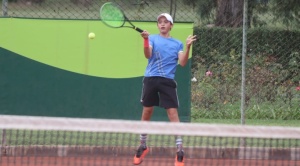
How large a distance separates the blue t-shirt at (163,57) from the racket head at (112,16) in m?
0.58

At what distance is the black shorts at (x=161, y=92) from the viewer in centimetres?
748

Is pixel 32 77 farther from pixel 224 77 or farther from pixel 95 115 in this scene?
pixel 224 77

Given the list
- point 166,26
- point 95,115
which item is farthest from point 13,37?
point 166,26

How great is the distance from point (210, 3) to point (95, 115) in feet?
29.6

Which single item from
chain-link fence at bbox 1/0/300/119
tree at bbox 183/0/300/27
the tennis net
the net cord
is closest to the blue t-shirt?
the tennis net

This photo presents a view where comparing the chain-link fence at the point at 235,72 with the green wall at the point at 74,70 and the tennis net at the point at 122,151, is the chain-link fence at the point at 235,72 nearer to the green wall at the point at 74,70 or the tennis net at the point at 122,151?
the green wall at the point at 74,70

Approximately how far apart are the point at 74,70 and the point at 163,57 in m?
1.40

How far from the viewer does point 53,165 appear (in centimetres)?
752

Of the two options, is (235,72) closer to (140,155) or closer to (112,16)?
(112,16)

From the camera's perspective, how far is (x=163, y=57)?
7.47 metres

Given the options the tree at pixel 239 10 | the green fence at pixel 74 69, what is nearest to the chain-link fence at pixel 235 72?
the green fence at pixel 74 69

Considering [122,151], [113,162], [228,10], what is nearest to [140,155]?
[113,162]

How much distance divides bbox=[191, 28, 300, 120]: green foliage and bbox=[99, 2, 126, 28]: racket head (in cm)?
→ 294

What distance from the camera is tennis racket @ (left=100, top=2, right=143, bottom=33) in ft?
26.0
